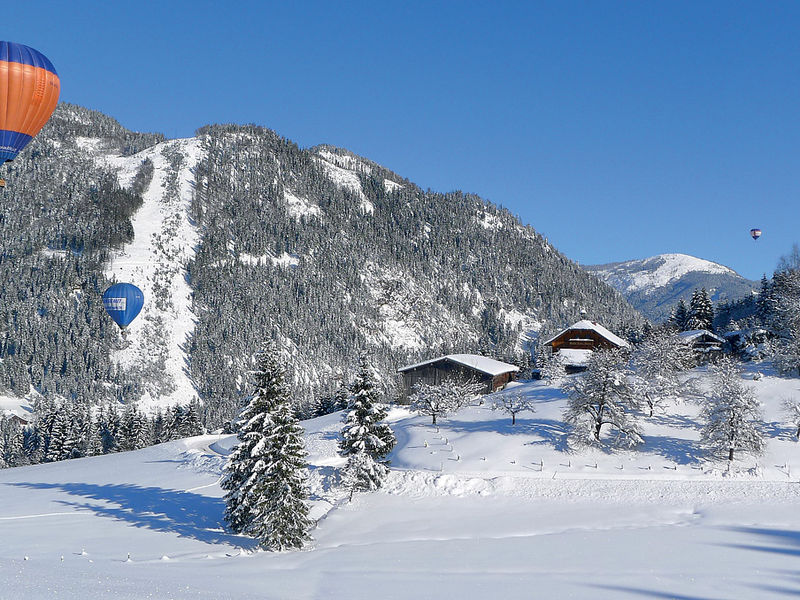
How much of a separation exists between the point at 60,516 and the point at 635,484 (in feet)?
109

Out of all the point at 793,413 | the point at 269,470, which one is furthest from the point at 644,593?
the point at 793,413

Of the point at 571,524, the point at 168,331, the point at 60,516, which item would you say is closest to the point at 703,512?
the point at 571,524

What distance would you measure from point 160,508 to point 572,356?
55.8 meters

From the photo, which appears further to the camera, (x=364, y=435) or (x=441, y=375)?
(x=441, y=375)

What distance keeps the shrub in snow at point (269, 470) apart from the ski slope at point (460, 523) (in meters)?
1.25

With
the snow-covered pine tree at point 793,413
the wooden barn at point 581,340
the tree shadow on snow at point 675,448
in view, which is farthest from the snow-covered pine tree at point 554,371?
the snow-covered pine tree at point 793,413

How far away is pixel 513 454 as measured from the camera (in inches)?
1516

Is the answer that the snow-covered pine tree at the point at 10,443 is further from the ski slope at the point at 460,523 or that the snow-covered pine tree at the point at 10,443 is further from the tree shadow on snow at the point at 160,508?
the tree shadow on snow at the point at 160,508

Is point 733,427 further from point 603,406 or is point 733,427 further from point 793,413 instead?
point 793,413

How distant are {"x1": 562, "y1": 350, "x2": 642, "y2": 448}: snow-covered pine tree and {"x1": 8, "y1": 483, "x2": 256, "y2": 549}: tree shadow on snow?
2481 cm

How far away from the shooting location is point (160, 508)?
30.9 metres

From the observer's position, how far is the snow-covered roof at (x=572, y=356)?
6828 centimetres

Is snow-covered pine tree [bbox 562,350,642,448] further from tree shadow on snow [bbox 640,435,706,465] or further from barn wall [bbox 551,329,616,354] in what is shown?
barn wall [bbox 551,329,616,354]

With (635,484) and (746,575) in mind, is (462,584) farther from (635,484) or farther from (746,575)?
(635,484)
